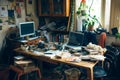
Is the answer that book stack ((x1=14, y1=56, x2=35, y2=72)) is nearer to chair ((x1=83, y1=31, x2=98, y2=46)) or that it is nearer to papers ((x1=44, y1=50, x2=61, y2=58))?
papers ((x1=44, y1=50, x2=61, y2=58))

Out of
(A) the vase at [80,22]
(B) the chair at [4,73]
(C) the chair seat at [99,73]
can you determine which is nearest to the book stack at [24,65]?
(B) the chair at [4,73]

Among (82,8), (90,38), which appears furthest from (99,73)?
(82,8)

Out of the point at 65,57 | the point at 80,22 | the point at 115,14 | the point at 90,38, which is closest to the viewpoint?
the point at 65,57

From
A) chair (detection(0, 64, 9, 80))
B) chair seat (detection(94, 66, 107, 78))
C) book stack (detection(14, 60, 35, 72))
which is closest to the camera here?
chair seat (detection(94, 66, 107, 78))

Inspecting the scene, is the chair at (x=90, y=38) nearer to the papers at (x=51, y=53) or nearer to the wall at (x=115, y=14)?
the wall at (x=115, y=14)

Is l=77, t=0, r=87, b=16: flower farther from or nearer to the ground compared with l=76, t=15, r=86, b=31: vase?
farther from the ground

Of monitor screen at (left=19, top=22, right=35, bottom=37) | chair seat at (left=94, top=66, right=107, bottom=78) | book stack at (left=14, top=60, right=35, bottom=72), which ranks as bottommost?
chair seat at (left=94, top=66, right=107, bottom=78)

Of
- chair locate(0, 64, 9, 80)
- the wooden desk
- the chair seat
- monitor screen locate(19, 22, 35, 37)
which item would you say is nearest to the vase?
monitor screen locate(19, 22, 35, 37)

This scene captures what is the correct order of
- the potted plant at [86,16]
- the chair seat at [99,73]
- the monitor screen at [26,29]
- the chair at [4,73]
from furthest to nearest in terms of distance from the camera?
the potted plant at [86,16], the monitor screen at [26,29], the chair at [4,73], the chair seat at [99,73]

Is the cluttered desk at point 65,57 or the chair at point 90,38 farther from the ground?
the chair at point 90,38

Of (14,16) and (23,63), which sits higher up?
(14,16)

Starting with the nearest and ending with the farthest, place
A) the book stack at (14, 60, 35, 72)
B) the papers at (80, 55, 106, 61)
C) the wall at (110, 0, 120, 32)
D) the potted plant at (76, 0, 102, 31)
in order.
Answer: the papers at (80, 55, 106, 61)
the book stack at (14, 60, 35, 72)
the wall at (110, 0, 120, 32)
the potted plant at (76, 0, 102, 31)

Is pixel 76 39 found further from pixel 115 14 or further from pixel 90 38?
pixel 115 14

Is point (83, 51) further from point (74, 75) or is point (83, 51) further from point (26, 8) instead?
point (26, 8)
